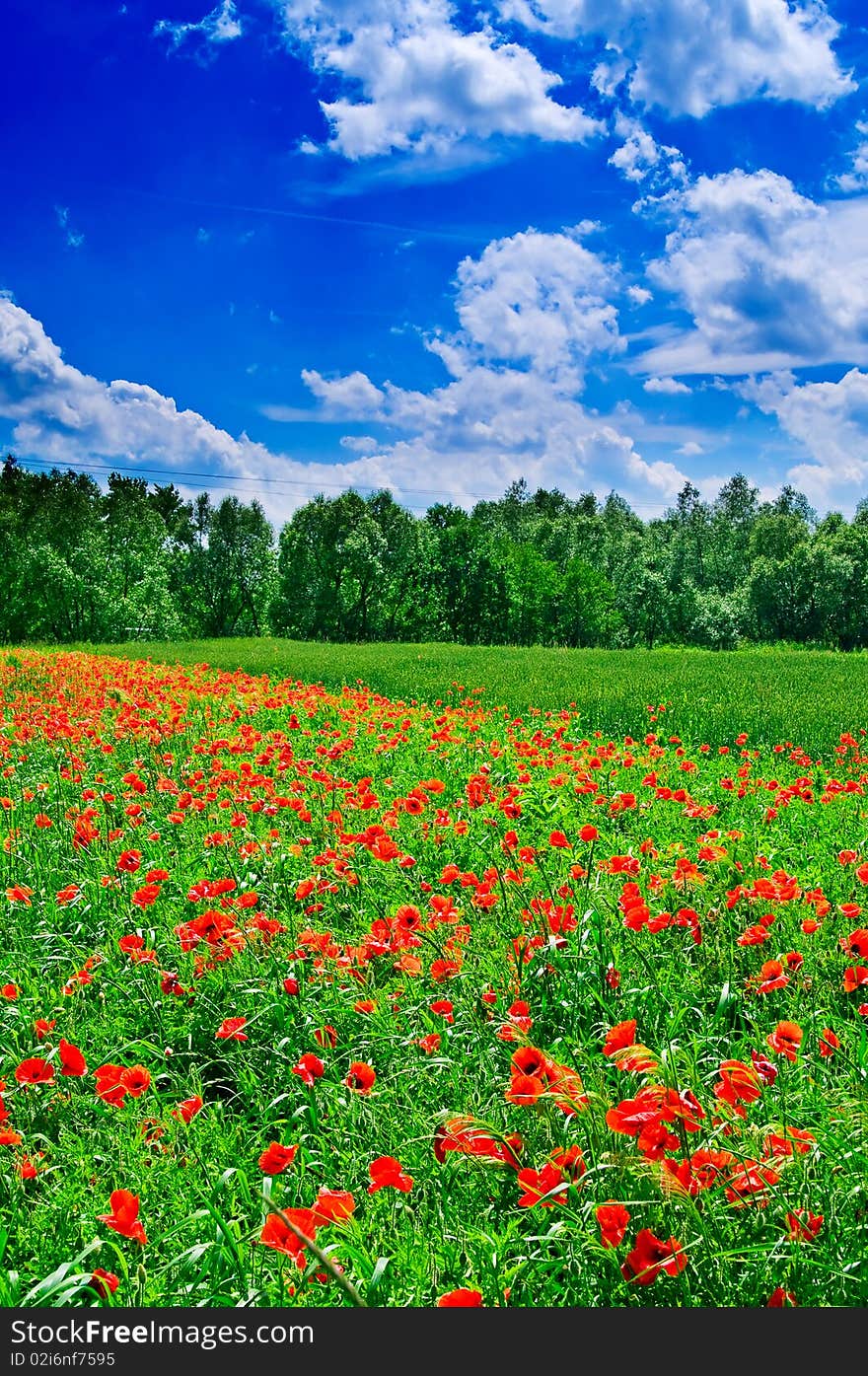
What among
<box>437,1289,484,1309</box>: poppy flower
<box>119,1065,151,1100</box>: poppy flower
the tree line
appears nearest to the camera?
<box>437,1289,484,1309</box>: poppy flower

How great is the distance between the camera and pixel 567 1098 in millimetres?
1890

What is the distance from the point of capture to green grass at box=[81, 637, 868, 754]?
1204 centimetres

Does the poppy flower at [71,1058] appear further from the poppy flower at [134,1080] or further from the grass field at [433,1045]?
the poppy flower at [134,1080]

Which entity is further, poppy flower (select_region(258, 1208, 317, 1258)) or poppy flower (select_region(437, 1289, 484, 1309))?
poppy flower (select_region(258, 1208, 317, 1258))

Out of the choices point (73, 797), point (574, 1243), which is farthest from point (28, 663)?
point (574, 1243)

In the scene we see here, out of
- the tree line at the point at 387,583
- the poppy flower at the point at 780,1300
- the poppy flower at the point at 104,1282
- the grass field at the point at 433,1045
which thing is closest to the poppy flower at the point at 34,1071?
the grass field at the point at 433,1045

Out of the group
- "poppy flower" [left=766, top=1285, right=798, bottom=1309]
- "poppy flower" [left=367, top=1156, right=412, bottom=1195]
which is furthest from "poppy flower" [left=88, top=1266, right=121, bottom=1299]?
"poppy flower" [left=766, top=1285, right=798, bottom=1309]

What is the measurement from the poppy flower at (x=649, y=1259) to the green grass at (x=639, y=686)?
986cm

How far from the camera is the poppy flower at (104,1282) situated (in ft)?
6.65

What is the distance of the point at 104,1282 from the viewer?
6.64 ft

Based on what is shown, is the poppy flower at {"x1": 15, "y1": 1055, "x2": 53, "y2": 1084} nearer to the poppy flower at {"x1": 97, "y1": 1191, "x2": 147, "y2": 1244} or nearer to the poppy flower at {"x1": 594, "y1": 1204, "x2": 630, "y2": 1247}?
the poppy flower at {"x1": 97, "y1": 1191, "x2": 147, "y2": 1244}

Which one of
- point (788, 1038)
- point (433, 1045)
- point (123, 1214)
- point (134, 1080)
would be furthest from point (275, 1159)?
point (788, 1038)

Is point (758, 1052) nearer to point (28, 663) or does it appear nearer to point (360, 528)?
point (28, 663)

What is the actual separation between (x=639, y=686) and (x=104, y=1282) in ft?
50.9
